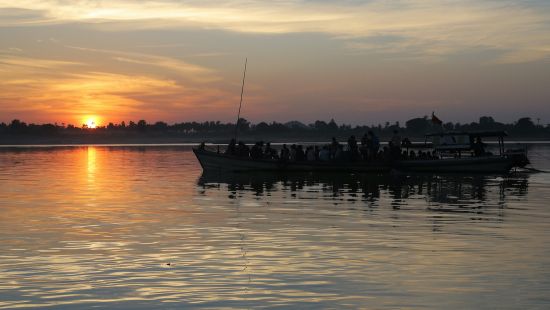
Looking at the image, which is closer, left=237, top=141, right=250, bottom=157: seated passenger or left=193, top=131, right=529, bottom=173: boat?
left=193, top=131, right=529, bottom=173: boat

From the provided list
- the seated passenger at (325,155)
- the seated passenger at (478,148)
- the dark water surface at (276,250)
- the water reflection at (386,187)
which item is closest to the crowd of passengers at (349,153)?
the seated passenger at (325,155)

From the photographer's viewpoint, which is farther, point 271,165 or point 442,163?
point 271,165

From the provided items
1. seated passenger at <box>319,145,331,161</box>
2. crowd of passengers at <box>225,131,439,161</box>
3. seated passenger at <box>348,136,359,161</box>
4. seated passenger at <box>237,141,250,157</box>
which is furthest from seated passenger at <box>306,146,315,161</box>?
seated passenger at <box>237,141,250,157</box>

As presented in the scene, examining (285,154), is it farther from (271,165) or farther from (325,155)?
(325,155)

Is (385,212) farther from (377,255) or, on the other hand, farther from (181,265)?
(181,265)

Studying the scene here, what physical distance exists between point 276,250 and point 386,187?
1952 centimetres

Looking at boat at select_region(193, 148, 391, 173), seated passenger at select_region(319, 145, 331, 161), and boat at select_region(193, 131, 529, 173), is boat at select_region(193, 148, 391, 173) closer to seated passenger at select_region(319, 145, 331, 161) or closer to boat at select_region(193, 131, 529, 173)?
boat at select_region(193, 131, 529, 173)

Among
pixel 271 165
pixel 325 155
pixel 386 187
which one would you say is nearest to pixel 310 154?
pixel 325 155

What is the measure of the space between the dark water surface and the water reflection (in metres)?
0.19

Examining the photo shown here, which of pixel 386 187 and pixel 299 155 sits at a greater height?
pixel 299 155

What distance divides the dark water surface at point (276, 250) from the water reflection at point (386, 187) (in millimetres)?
190

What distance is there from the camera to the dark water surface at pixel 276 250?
11.2m

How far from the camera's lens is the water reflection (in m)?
27.2

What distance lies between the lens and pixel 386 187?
34188mm
